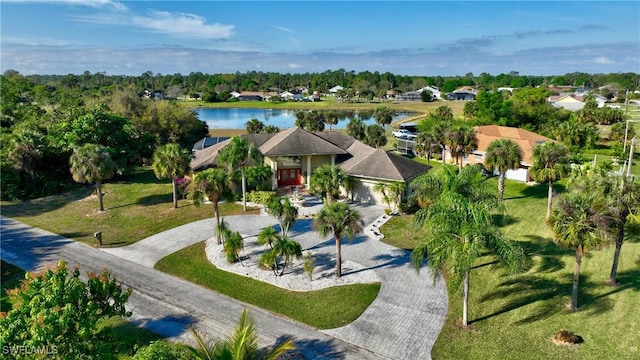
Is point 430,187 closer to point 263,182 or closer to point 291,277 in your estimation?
point 291,277

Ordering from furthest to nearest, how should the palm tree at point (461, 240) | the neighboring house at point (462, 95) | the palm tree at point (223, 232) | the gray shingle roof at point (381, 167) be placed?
the neighboring house at point (462, 95)
the gray shingle roof at point (381, 167)
the palm tree at point (223, 232)
the palm tree at point (461, 240)

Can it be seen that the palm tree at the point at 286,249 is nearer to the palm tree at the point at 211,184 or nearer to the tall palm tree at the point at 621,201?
the palm tree at the point at 211,184

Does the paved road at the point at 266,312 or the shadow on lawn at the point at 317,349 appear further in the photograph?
the paved road at the point at 266,312

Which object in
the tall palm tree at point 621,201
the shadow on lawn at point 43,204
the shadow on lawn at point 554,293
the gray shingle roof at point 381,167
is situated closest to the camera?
the shadow on lawn at point 554,293

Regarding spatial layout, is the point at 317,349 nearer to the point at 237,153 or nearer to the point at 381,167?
the point at 237,153

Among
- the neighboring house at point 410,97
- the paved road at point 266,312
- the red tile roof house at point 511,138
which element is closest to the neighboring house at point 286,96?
the neighboring house at point 410,97

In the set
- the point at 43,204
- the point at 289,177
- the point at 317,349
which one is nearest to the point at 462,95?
the point at 289,177

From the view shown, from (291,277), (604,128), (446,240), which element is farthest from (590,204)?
(604,128)

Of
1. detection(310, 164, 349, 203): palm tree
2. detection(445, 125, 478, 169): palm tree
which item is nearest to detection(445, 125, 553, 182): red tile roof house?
detection(445, 125, 478, 169): palm tree
